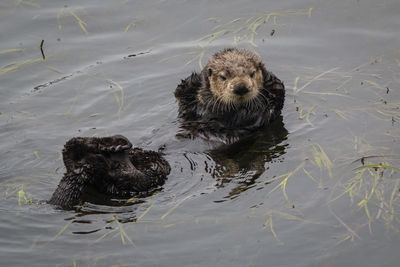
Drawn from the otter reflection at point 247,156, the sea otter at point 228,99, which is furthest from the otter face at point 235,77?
the otter reflection at point 247,156

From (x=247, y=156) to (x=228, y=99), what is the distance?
0.65 m

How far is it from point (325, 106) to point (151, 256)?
10.6ft

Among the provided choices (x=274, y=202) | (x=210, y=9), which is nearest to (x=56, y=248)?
(x=274, y=202)

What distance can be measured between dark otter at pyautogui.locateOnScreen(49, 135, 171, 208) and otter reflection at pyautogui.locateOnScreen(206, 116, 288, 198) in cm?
83

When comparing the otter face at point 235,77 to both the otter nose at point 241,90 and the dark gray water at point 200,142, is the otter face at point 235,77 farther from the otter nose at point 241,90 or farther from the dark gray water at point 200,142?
the dark gray water at point 200,142

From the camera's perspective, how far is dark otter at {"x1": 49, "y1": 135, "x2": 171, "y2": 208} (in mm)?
4875

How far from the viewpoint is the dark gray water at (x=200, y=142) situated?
15.7ft

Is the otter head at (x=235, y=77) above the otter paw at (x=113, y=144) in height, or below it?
above

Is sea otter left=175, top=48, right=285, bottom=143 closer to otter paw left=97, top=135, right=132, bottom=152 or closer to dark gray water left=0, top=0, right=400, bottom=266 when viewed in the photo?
dark gray water left=0, top=0, right=400, bottom=266

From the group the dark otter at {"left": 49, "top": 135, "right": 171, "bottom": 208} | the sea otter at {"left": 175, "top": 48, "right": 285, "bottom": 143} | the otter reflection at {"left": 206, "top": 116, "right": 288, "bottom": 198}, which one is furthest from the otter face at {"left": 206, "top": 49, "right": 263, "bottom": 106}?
the dark otter at {"left": 49, "top": 135, "right": 171, "bottom": 208}

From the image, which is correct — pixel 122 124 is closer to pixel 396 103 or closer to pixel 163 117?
pixel 163 117

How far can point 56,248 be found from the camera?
480cm

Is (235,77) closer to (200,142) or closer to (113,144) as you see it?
(200,142)

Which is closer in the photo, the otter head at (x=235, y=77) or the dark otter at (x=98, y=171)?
the dark otter at (x=98, y=171)
